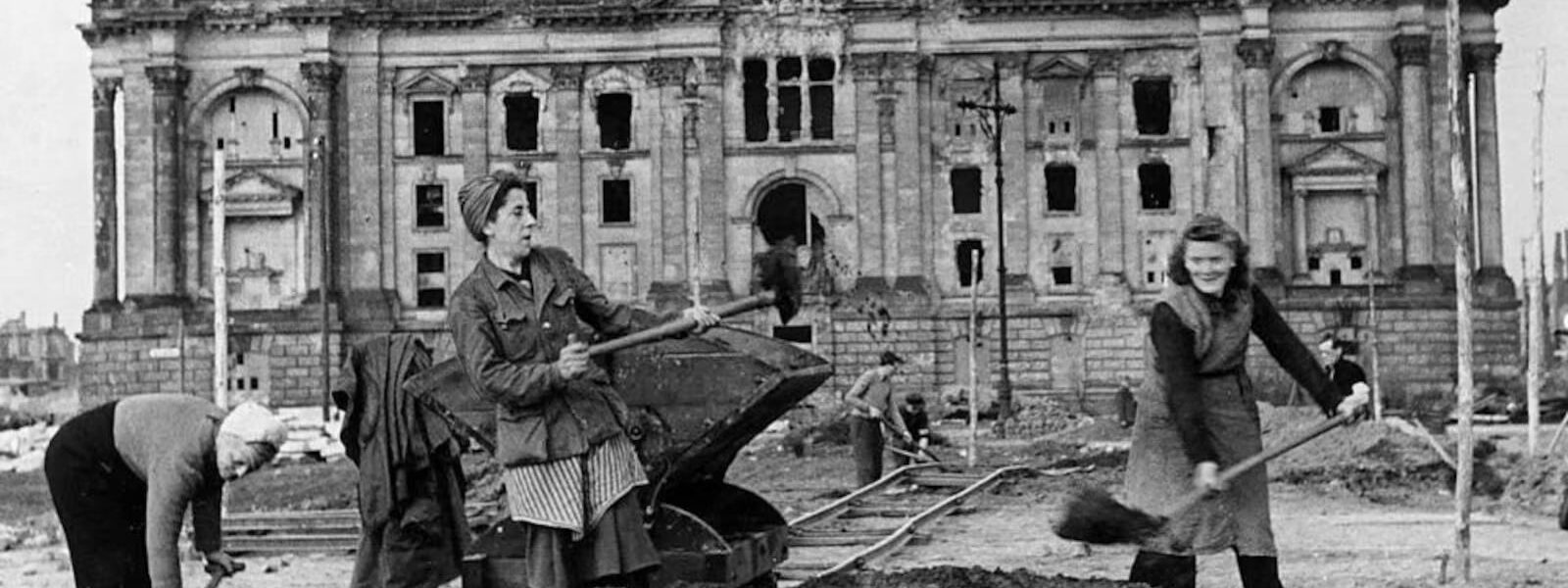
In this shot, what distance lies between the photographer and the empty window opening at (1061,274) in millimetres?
50125

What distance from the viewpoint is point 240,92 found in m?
51.5

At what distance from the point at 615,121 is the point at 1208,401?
44.2 metres

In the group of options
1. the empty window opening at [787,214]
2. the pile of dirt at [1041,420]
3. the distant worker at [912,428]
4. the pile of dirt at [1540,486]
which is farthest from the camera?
the empty window opening at [787,214]

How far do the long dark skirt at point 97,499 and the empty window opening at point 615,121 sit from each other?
4363cm

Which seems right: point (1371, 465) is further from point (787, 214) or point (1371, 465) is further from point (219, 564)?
point (787, 214)

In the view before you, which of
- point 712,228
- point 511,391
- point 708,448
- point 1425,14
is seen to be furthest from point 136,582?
point 1425,14

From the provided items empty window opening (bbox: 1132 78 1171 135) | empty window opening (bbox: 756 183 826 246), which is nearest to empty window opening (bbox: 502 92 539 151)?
empty window opening (bbox: 756 183 826 246)

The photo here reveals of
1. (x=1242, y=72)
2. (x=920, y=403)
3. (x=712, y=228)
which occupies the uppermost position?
(x=1242, y=72)

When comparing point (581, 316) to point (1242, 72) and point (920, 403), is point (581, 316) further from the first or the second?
point (1242, 72)

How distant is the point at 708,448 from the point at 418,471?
5.88 feet

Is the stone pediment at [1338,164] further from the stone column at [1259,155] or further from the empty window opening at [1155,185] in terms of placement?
the empty window opening at [1155,185]

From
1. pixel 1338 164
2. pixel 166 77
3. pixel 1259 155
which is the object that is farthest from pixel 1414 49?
pixel 166 77

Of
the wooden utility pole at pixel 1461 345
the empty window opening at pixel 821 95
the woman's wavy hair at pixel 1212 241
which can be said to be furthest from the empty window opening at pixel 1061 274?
the woman's wavy hair at pixel 1212 241

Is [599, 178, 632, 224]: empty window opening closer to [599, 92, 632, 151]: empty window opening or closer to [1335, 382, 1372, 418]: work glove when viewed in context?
[599, 92, 632, 151]: empty window opening
